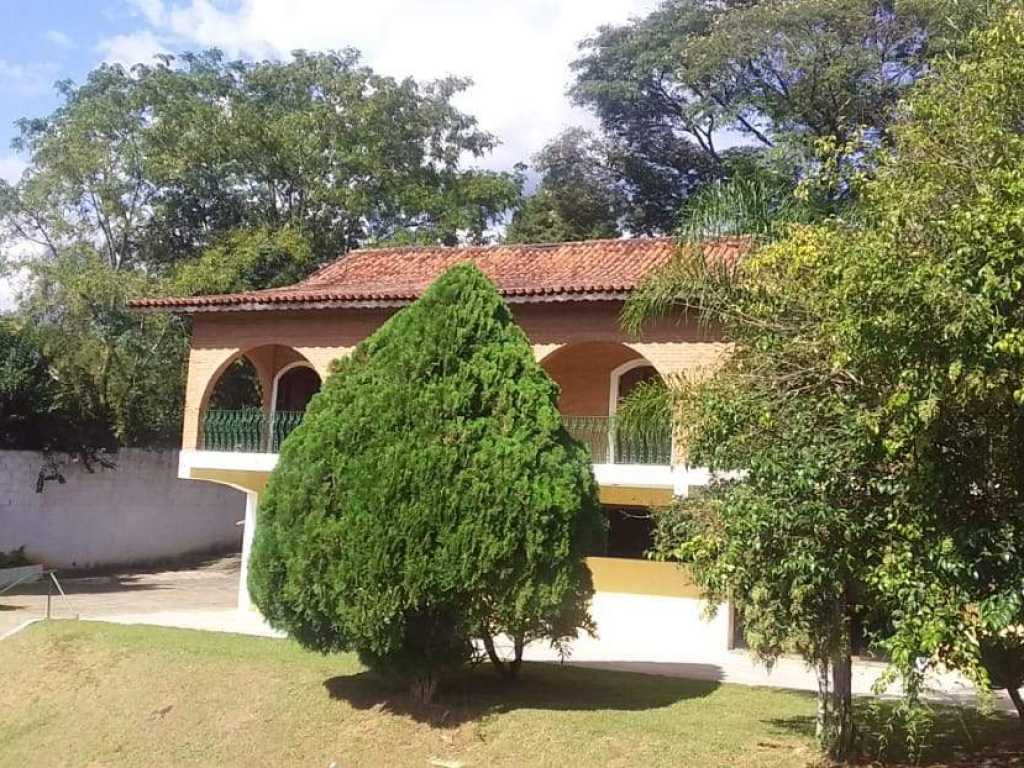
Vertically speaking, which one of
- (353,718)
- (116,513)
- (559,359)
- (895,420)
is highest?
(559,359)

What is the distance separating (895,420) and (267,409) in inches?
581

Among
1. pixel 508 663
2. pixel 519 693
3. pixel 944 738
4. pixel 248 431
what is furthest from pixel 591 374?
pixel 944 738

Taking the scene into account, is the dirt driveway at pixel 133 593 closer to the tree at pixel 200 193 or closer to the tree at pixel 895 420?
the tree at pixel 200 193

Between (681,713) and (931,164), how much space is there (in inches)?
197

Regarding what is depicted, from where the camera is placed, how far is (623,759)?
7.52 m

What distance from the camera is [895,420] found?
226 inches

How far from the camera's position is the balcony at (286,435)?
14562 mm

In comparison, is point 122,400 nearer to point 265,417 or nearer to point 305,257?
point 305,257

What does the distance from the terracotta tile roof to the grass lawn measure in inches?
217

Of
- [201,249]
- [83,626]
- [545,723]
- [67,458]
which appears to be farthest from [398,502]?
[201,249]

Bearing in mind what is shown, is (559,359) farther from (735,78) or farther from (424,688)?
(735,78)

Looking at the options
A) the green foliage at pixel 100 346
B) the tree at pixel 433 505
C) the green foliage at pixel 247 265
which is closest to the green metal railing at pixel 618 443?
the tree at pixel 433 505

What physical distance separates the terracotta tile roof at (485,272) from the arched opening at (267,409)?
4.52ft

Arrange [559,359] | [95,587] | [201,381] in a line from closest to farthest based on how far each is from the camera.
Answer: [559,359] < [201,381] < [95,587]
